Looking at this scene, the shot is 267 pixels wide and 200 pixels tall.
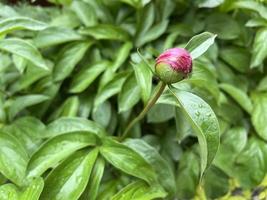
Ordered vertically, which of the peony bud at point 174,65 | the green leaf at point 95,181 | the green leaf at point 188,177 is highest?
the peony bud at point 174,65

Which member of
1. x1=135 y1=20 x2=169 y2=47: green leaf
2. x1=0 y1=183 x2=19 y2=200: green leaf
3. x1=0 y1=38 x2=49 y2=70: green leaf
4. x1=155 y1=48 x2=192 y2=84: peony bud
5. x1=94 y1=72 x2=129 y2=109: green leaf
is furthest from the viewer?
x1=135 y1=20 x2=169 y2=47: green leaf

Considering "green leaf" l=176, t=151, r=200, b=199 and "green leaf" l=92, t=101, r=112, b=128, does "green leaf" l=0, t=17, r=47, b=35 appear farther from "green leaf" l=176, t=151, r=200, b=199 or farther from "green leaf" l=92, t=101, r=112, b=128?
"green leaf" l=176, t=151, r=200, b=199

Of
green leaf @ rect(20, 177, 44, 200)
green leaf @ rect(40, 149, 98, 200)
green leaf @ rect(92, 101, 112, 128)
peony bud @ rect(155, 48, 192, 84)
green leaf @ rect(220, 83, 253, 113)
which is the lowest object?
green leaf @ rect(220, 83, 253, 113)

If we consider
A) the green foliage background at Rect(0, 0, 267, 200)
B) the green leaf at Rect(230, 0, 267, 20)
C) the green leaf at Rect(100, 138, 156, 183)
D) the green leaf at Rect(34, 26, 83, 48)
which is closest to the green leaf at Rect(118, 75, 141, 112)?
the green foliage background at Rect(0, 0, 267, 200)

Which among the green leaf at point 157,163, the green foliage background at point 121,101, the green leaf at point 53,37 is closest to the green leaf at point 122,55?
the green foliage background at point 121,101

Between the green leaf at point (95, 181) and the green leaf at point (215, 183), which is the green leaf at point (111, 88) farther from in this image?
the green leaf at point (215, 183)

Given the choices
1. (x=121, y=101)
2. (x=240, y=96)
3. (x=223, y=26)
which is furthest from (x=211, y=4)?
(x=121, y=101)
